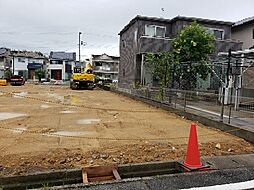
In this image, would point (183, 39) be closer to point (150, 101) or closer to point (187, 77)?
point (187, 77)

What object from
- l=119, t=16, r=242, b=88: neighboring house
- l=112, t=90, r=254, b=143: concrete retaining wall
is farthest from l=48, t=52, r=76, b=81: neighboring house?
l=112, t=90, r=254, b=143: concrete retaining wall

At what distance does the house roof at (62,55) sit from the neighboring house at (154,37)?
36917 mm

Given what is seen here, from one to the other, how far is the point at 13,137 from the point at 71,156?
2.12 m

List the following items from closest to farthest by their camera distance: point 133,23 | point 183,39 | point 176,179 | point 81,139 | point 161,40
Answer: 1. point 176,179
2. point 81,139
3. point 183,39
4. point 161,40
5. point 133,23

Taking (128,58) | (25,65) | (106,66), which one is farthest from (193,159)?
(25,65)

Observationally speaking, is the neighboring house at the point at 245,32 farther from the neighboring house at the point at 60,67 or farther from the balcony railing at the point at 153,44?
the neighboring house at the point at 60,67

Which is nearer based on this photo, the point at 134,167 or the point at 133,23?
the point at 134,167

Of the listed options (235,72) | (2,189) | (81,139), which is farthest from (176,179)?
(235,72)

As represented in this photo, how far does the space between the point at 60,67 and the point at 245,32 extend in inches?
1651

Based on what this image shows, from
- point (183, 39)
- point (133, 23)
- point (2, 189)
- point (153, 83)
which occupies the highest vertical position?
point (133, 23)

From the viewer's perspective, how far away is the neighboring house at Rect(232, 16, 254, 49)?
702 inches

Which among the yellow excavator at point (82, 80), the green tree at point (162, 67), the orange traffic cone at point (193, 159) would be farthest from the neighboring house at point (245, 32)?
the orange traffic cone at point (193, 159)

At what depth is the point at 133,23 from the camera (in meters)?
19.3

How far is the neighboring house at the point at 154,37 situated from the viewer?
56.3 ft
